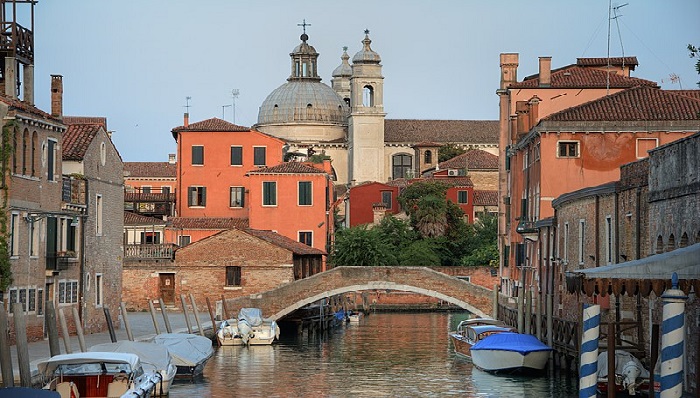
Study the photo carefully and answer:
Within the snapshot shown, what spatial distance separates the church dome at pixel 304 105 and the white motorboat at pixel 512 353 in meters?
80.4

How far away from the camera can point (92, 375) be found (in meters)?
24.0

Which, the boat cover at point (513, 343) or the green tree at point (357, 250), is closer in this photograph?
the boat cover at point (513, 343)

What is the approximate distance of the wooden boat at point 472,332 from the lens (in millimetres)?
38531

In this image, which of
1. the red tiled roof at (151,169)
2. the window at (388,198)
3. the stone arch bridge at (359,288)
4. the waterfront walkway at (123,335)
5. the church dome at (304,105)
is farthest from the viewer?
the church dome at (304,105)

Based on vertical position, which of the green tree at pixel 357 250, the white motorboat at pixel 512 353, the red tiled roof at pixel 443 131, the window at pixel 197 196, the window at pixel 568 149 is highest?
the red tiled roof at pixel 443 131

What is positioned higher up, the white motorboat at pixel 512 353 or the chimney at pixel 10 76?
the chimney at pixel 10 76

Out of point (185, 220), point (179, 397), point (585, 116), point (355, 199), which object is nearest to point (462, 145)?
point (355, 199)

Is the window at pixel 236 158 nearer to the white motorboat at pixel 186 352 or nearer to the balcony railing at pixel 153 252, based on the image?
the balcony railing at pixel 153 252

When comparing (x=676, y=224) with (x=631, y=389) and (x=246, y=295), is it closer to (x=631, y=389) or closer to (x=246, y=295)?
(x=631, y=389)

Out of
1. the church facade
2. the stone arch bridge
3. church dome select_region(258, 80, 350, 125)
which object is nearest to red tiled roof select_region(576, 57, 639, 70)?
the stone arch bridge

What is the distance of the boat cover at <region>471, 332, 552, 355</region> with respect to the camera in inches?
1334

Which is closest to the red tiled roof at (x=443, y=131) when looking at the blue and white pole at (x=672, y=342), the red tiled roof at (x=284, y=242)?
the red tiled roof at (x=284, y=242)

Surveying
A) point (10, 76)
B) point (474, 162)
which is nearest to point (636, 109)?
point (10, 76)

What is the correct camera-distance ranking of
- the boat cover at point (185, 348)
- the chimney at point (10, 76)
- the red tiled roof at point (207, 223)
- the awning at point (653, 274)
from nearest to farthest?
the awning at point (653, 274)
the boat cover at point (185, 348)
the chimney at point (10, 76)
the red tiled roof at point (207, 223)
